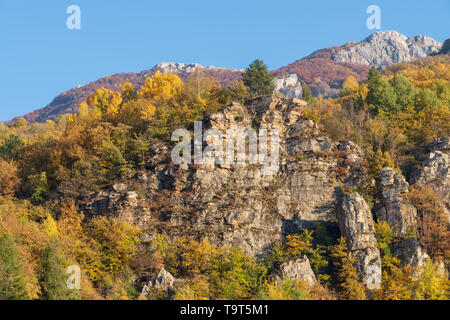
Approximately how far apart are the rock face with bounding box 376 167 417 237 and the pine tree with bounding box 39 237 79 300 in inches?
1199

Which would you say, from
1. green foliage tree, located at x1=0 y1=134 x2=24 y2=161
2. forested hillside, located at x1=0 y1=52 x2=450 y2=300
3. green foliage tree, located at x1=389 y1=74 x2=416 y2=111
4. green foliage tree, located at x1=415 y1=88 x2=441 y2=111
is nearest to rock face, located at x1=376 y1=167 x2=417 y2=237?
forested hillside, located at x1=0 y1=52 x2=450 y2=300

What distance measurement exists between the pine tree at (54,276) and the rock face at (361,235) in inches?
989

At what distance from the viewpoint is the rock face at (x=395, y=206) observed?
51.0 metres

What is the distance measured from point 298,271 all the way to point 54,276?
68.5ft

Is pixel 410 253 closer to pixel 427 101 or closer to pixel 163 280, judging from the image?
pixel 163 280

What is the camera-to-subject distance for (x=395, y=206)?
172 ft

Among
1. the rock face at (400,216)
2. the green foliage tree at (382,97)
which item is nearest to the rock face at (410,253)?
the rock face at (400,216)

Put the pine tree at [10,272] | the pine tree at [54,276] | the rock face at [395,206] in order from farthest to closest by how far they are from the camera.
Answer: the rock face at [395,206] < the pine tree at [54,276] < the pine tree at [10,272]

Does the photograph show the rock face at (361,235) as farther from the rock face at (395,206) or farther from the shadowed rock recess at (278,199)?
the rock face at (395,206)

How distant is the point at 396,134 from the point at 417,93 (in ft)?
31.8

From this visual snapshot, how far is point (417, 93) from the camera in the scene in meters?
68.4

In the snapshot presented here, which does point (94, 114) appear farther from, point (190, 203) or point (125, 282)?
point (125, 282)

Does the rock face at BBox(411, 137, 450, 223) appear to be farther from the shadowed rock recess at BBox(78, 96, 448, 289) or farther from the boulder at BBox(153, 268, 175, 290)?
the boulder at BBox(153, 268, 175, 290)

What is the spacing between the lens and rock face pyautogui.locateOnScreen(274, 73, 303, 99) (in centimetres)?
17938
